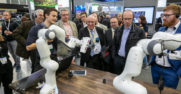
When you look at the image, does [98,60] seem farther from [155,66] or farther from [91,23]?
[155,66]

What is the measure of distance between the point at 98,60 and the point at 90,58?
18 centimetres

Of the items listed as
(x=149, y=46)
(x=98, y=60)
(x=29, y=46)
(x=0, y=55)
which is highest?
(x=149, y=46)

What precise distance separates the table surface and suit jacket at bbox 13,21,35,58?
5.63 feet

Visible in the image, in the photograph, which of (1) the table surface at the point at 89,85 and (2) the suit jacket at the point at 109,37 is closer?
(1) the table surface at the point at 89,85

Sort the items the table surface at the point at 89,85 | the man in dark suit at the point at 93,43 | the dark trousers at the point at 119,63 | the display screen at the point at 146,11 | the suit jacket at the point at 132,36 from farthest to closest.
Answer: the display screen at the point at 146,11 → the man in dark suit at the point at 93,43 → the dark trousers at the point at 119,63 → the suit jacket at the point at 132,36 → the table surface at the point at 89,85

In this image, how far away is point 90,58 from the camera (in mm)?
2451

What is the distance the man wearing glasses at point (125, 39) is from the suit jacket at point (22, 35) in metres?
1.99

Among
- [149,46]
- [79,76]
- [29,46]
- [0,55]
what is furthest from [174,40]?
[0,55]

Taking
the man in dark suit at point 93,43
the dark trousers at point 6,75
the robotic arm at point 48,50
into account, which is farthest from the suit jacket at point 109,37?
the dark trousers at point 6,75

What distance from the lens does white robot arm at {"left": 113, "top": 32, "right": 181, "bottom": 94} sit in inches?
30.1

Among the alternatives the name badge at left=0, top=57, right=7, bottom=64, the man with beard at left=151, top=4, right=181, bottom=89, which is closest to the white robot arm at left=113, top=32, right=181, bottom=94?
the man with beard at left=151, top=4, right=181, bottom=89

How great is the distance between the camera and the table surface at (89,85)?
1.28m

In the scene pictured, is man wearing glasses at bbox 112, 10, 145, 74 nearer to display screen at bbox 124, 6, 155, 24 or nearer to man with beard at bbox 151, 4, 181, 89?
man with beard at bbox 151, 4, 181, 89

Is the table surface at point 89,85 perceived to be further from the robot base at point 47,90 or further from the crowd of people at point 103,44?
the crowd of people at point 103,44
